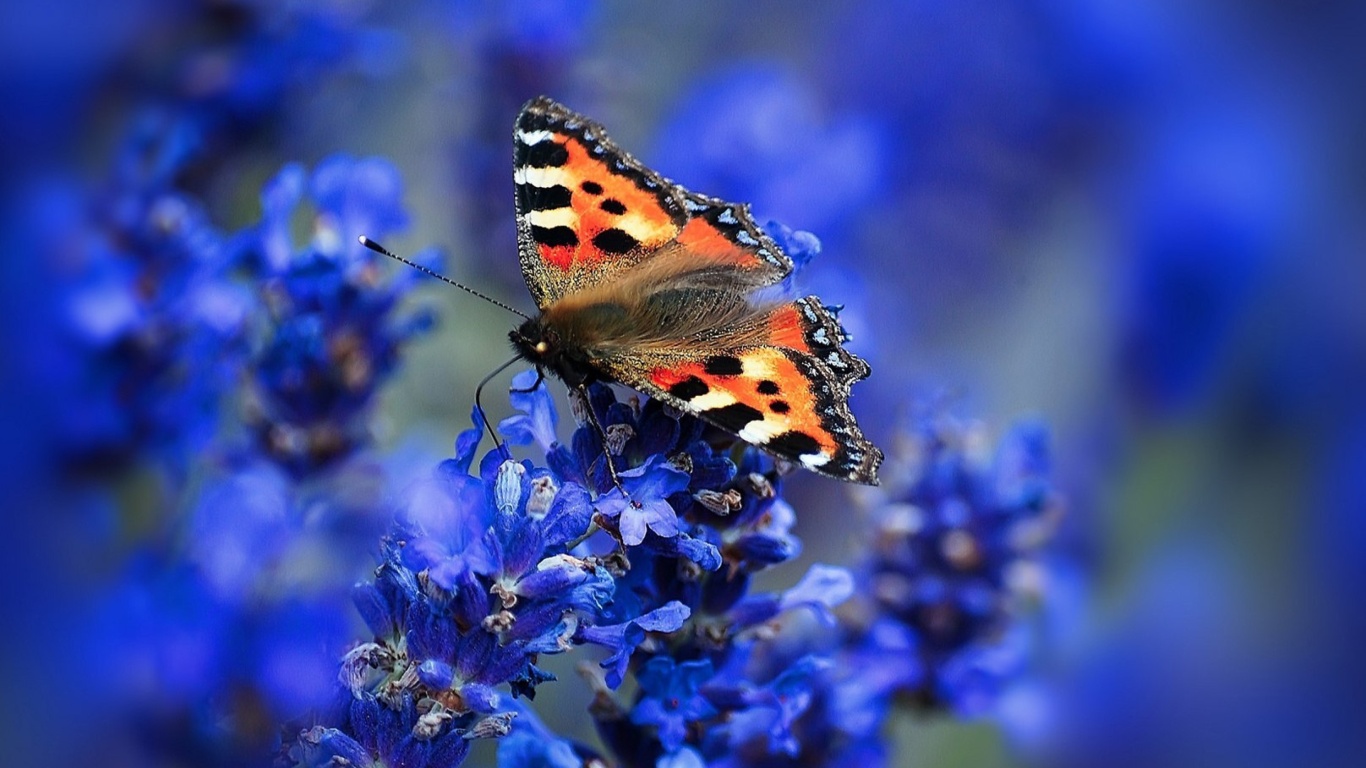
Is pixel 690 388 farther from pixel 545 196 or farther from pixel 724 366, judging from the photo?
pixel 545 196


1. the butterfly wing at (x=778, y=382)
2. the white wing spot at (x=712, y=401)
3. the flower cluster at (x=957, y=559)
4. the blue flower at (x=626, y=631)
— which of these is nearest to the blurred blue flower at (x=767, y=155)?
the flower cluster at (x=957, y=559)

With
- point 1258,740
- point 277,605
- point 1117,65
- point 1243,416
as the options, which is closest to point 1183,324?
point 1243,416

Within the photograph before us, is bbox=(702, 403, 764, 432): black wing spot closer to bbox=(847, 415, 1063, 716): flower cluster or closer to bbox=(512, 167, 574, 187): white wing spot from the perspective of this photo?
bbox=(512, 167, 574, 187): white wing spot

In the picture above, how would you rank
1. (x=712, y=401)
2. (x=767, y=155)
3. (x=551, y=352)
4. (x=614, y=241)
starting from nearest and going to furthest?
(x=712, y=401)
(x=551, y=352)
(x=614, y=241)
(x=767, y=155)

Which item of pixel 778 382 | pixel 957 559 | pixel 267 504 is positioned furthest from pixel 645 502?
pixel 957 559

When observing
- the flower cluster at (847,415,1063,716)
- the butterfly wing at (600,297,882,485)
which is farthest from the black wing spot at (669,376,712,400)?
the flower cluster at (847,415,1063,716)

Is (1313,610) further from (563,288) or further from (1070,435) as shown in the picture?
(563,288)
